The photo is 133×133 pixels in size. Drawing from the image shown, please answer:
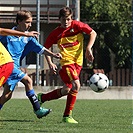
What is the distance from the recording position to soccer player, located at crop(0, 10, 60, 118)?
10.0 metres

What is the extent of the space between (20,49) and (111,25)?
2222cm

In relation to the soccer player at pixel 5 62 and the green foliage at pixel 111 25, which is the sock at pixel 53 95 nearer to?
the soccer player at pixel 5 62

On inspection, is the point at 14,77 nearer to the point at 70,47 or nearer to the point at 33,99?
the point at 33,99

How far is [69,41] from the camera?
1082cm

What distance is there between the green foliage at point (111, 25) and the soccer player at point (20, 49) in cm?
2117

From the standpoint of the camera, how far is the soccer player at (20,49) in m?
10.0

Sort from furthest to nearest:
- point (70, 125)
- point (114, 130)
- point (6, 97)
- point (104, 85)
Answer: point (104, 85)
point (6, 97)
point (70, 125)
point (114, 130)

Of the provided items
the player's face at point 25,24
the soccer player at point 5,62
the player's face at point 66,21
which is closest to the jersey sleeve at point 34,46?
the player's face at point 25,24

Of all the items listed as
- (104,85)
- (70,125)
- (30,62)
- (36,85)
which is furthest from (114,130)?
(30,62)

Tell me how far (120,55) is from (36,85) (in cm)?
1240

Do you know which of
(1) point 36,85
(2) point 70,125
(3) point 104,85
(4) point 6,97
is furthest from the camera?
(1) point 36,85

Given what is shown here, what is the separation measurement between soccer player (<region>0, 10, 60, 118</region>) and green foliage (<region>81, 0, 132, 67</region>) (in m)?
21.2

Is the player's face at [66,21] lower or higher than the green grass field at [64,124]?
higher

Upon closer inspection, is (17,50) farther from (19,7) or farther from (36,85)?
(19,7)
